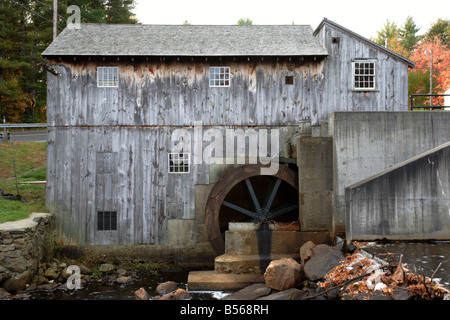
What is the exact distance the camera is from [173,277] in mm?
10383

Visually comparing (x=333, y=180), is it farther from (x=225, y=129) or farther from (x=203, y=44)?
(x=203, y=44)

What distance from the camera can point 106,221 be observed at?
1095 centimetres

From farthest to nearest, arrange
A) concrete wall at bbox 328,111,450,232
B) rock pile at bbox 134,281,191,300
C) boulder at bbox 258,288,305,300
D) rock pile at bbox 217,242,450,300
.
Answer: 1. concrete wall at bbox 328,111,450,232
2. rock pile at bbox 134,281,191,300
3. boulder at bbox 258,288,305,300
4. rock pile at bbox 217,242,450,300

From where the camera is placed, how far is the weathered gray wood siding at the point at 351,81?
36.0 ft

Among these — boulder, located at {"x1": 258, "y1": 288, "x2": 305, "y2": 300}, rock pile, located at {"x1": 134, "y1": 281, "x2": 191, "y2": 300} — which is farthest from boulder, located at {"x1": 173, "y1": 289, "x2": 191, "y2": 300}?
boulder, located at {"x1": 258, "y1": 288, "x2": 305, "y2": 300}

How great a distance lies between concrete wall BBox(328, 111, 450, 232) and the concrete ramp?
90 cm

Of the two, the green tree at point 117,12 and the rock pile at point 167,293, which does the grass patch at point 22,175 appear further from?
the green tree at point 117,12

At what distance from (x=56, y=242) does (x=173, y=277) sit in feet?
12.0

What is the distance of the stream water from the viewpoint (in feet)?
21.7

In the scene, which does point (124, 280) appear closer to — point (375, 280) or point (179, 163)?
point (179, 163)

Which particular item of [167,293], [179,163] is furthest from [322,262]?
[179,163]

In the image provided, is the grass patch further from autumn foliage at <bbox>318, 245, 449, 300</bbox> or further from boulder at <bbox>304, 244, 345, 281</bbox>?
autumn foliage at <bbox>318, 245, 449, 300</bbox>

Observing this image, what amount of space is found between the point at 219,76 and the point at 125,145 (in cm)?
350

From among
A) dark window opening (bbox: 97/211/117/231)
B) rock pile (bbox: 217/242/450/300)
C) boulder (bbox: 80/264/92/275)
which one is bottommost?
boulder (bbox: 80/264/92/275)
